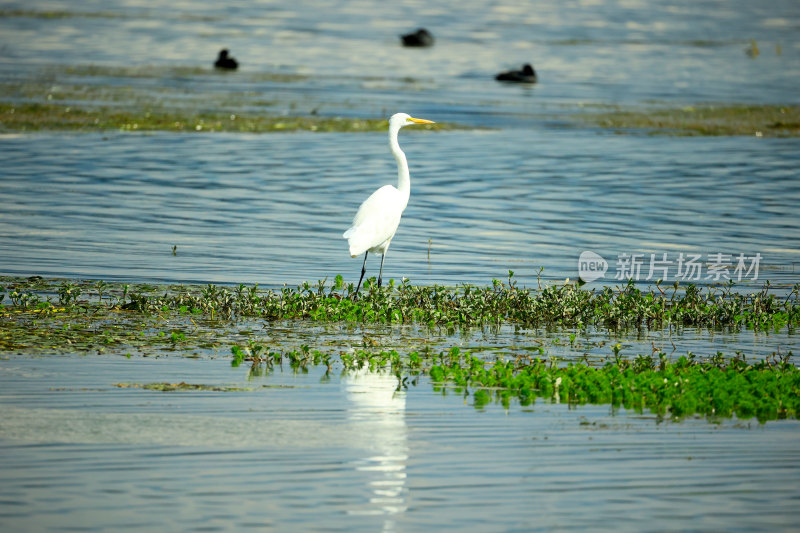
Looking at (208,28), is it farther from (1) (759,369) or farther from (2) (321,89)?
(1) (759,369)

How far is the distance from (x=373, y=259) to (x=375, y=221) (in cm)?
344

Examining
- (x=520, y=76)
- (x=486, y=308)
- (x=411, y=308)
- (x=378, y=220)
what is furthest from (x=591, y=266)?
(x=520, y=76)

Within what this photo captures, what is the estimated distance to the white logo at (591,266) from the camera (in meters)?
16.3

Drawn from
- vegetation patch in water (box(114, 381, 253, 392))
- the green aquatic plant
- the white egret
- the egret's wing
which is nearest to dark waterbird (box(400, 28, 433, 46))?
the green aquatic plant

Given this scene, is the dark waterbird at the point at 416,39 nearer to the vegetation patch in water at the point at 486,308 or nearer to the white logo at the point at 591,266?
the white logo at the point at 591,266

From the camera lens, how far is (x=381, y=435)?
8.91 m

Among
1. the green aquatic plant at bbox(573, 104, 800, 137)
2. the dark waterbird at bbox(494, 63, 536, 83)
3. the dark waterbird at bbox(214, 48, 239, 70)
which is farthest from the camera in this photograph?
the dark waterbird at bbox(214, 48, 239, 70)

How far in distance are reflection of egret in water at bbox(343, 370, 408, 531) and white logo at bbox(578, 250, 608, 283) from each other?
20.7 feet

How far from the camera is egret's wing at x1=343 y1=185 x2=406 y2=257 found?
47.3 feet

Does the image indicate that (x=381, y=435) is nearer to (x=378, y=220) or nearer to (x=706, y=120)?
(x=378, y=220)

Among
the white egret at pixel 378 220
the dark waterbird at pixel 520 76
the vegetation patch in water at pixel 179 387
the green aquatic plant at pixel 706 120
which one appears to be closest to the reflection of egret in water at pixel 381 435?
the vegetation patch in water at pixel 179 387

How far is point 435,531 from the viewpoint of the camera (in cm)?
727

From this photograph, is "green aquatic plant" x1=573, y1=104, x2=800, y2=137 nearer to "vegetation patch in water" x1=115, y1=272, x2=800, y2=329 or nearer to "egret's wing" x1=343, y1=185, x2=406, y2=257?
"egret's wing" x1=343, y1=185, x2=406, y2=257

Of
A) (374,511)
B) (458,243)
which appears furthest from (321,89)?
(374,511)
